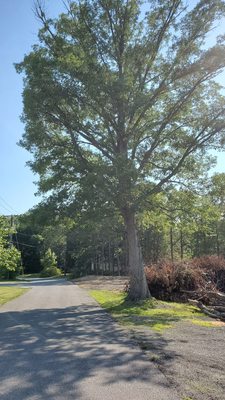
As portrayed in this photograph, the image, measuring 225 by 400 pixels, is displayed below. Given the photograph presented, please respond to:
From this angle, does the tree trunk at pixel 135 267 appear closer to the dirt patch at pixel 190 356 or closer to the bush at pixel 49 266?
the dirt patch at pixel 190 356

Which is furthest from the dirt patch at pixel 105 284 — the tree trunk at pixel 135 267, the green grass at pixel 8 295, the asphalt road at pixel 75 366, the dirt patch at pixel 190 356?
the asphalt road at pixel 75 366

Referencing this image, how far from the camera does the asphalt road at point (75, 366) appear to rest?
20.1ft

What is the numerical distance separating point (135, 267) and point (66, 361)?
526 inches

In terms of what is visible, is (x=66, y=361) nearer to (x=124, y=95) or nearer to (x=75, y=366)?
(x=75, y=366)

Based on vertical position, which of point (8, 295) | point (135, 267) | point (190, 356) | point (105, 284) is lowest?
point (190, 356)

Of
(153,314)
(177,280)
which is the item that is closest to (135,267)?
(177,280)

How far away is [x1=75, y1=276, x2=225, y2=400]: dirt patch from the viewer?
638 cm

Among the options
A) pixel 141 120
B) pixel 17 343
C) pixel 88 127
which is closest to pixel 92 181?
pixel 88 127

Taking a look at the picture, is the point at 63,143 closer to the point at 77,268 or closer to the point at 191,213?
the point at 191,213

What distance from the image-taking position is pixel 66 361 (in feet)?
27.3

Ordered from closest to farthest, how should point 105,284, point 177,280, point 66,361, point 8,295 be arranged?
point 66,361 < point 177,280 < point 8,295 < point 105,284

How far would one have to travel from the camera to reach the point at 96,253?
263 feet

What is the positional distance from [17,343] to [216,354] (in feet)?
15.3

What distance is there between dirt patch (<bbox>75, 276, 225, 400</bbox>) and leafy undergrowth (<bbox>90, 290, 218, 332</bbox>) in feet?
3.26
